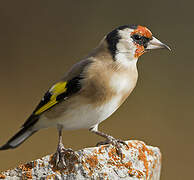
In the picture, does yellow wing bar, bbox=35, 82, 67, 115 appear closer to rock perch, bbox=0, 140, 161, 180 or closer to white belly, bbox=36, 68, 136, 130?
white belly, bbox=36, 68, 136, 130

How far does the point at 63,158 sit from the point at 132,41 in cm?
76

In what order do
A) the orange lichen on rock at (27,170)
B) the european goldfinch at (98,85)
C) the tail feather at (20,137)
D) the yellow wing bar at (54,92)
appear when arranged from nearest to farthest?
1. the orange lichen on rock at (27,170)
2. the european goldfinch at (98,85)
3. the yellow wing bar at (54,92)
4. the tail feather at (20,137)

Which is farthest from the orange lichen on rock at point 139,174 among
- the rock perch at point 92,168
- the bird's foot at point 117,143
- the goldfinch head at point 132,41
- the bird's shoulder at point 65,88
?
the goldfinch head at point 132,41

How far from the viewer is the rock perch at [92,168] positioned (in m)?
1.95

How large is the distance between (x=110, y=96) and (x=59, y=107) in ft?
0.99

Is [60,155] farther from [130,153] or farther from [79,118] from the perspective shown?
[130,153]

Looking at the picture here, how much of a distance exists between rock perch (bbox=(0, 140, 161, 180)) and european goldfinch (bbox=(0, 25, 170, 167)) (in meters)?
0.09

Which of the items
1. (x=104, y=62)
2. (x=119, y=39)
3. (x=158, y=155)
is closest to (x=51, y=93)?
(x=104, y=62)

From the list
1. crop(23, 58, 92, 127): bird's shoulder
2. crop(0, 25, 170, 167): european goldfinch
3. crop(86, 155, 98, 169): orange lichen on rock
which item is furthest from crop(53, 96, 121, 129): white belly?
crop(86, 155, 98, 169): orange lichen on rock

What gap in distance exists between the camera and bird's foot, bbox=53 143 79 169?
6.50 ft

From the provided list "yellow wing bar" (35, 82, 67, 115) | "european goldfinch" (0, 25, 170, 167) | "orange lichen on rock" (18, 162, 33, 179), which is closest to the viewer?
"orange lichen on rock" (18, 162, 33, 179)

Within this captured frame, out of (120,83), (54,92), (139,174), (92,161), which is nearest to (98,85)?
(120,83)

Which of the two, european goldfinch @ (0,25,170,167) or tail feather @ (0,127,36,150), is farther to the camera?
tail feather @ (0,127,36,150)

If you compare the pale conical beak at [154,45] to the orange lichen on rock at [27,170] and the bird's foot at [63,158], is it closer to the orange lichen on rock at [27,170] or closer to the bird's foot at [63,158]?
the bird's foot at [63,158]
